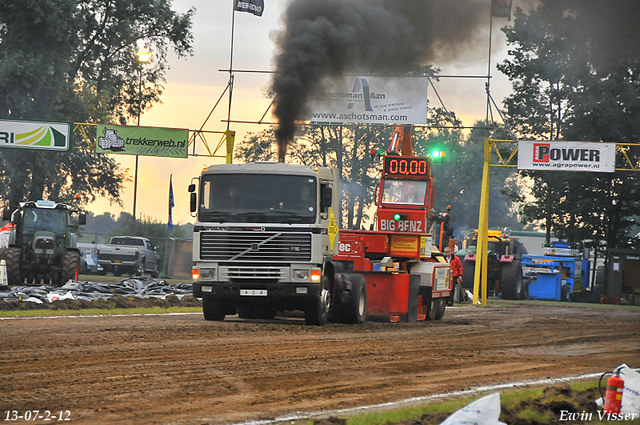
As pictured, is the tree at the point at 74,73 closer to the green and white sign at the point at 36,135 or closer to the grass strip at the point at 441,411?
the green and white sign at the point at 36,135

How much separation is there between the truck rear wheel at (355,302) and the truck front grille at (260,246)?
6.78ft

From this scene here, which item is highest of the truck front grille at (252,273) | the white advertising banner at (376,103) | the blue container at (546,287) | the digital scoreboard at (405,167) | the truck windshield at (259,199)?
the white advertising banner at (376,103)

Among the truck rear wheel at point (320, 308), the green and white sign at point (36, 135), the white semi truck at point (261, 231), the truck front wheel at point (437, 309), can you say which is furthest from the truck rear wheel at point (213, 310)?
the green and white sign at point (36, 135)

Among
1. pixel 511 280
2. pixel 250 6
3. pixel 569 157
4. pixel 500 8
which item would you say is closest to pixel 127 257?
pixel 250 6

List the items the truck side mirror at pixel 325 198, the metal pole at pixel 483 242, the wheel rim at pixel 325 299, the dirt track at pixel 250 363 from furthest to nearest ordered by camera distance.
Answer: the metal pole at pixel 483 242 < the wheel rim at pixel 325 299 < the truck side mirror at pixel 325 198 < the dirt track at pixel 250 363

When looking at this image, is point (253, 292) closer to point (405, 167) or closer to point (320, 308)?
point (320, 308)

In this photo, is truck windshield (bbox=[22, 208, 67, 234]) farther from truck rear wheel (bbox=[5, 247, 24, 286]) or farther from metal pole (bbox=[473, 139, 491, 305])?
metal pole (bbox=[473, 139, 491, 305])

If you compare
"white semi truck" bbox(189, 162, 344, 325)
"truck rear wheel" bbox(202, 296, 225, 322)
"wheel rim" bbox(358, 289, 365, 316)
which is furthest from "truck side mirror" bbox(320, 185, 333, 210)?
"truck rear wheel" bbox(202, 296, 225, 322)

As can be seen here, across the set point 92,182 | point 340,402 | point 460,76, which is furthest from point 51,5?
point 340,402

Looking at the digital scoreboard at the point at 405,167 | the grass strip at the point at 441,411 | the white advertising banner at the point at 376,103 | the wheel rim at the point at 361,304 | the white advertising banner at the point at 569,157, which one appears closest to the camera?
the grass strip at the point at 441,411

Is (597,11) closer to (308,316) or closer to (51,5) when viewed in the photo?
(308,316)

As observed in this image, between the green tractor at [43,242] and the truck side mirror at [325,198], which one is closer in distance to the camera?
the truck side mirror at [325,198]

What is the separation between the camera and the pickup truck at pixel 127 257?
139 feet

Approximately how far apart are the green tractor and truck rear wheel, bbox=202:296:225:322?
12794mm
